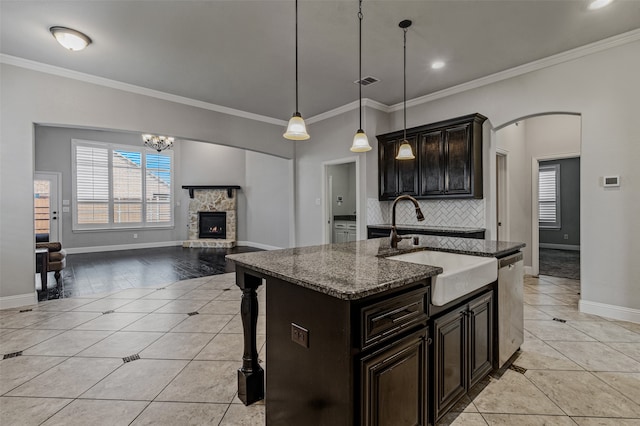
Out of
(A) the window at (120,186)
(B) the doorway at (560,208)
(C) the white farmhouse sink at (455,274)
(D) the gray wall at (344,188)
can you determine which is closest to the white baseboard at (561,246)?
(B) the doorway at (560,208)

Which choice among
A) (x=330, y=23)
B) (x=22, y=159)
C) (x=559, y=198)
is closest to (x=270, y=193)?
(x=22, y=159)

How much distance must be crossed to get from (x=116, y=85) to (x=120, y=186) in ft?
17.5

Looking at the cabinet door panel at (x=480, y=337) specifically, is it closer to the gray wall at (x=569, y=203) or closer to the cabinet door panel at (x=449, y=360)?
the cabinet door panel at (x=449, y=360)

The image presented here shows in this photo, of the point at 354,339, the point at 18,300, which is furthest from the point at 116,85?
the point at 354,339

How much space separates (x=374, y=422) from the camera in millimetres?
1202

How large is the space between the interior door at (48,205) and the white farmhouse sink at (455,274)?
29.6ft

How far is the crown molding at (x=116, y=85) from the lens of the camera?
11.9 ft

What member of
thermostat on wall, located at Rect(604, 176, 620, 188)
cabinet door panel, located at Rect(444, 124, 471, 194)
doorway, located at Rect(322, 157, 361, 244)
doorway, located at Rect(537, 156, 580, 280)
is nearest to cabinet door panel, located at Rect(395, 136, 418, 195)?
cabinet door panel, located at Rect(444, 124, 471, 194)

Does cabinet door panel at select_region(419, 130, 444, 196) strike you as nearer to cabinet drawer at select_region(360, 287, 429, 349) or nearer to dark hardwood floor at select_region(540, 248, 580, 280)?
dark hardwood floor at select_region(540, 248, 580, 280)

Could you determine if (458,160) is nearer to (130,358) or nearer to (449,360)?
(449,360)

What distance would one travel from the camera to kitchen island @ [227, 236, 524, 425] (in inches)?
46.1

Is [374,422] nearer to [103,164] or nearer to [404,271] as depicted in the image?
[404,271]

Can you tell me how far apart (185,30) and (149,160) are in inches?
278

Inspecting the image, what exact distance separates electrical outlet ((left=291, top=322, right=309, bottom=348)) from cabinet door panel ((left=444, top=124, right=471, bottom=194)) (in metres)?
3.52
